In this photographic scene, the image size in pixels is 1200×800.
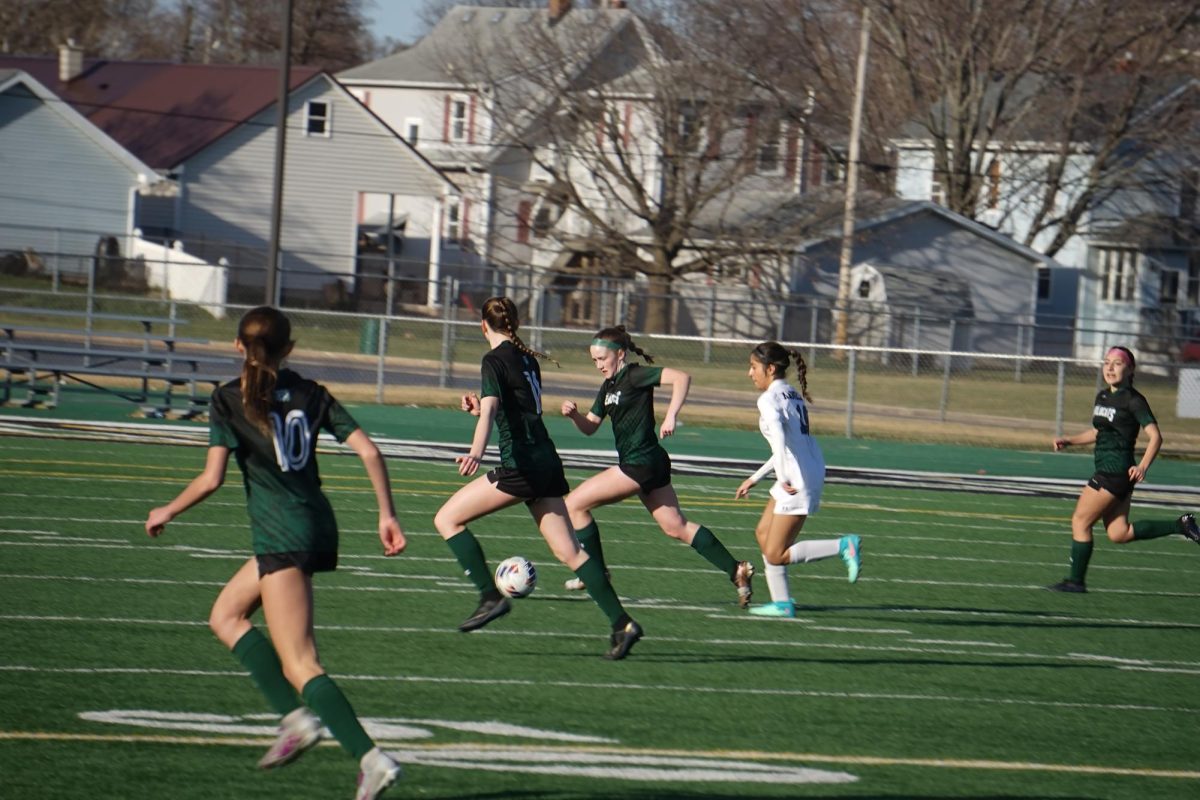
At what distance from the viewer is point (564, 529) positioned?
8383 mm

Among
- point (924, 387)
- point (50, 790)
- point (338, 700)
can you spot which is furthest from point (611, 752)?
point (924, 387)

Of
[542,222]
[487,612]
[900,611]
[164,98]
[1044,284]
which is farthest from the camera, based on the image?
[1044,284]

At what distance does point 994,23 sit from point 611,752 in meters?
44.2

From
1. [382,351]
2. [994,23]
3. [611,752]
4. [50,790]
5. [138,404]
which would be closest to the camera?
[50,790]

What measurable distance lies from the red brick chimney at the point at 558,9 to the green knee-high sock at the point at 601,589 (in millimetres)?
40452

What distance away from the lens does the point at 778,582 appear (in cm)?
1005

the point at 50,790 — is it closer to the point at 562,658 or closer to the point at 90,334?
the point at 562,658

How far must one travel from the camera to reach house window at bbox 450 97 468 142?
58688 millimetres

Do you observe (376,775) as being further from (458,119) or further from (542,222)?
(458,119)

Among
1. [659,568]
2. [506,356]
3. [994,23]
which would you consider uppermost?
[994,23]

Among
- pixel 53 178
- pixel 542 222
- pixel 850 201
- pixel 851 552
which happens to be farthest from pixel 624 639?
pixel 542 222

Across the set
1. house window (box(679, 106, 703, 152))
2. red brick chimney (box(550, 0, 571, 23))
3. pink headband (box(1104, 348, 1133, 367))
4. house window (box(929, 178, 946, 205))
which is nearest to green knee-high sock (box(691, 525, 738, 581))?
pink headband (box(1104, 348, 1133, 367))

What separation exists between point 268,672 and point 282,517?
546 mm

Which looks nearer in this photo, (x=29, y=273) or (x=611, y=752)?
(x=611, y=752)
